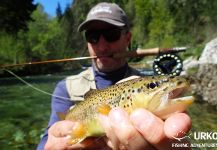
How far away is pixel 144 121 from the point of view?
2.16 meters

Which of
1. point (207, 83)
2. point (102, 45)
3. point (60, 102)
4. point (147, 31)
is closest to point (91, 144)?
point (60, 102)

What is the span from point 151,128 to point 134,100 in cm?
38

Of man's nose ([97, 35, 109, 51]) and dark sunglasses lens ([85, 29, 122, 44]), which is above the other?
dark sunglasses lens ([85, 29, 122, 44])

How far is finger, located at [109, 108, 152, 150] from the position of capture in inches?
88.2

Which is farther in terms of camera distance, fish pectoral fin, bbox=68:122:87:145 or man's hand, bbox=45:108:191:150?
fish pectoral fin, bbox=68:122:87:145

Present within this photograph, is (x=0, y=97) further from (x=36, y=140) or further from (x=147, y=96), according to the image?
(x=147, y=96)

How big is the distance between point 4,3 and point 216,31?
77.4ft

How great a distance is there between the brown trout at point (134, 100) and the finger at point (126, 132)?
0.15 m

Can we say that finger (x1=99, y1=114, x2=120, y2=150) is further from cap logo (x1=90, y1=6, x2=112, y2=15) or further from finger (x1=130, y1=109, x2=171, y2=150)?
cap logo (x1=90, y1=6, x2=112, y2=15)

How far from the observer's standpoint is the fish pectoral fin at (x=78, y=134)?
2775mm

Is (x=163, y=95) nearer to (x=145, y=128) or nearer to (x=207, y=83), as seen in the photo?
(x=145, y=128)

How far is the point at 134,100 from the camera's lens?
2514mm

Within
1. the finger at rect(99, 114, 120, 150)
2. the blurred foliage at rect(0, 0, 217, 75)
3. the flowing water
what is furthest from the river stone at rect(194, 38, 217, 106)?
the blurred foliage at rect(0, 0, 217, 75)

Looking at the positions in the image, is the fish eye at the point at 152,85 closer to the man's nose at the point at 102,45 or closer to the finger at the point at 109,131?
the finger at the point at 109,131
